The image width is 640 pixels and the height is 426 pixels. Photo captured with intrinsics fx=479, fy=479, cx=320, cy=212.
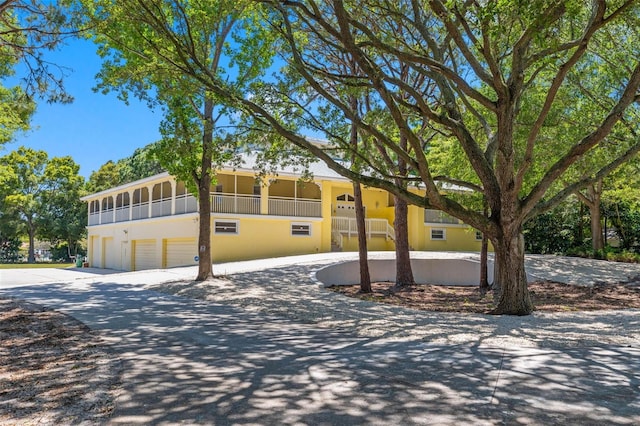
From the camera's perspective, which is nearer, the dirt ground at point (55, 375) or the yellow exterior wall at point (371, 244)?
the dirt ground at point (55, 375)

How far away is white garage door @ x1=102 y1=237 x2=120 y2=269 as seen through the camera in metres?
30.6

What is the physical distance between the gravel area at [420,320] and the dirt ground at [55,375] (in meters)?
3.80

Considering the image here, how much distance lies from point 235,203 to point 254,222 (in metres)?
1.36

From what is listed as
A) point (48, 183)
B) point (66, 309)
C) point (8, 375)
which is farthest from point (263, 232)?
point (48, 183)

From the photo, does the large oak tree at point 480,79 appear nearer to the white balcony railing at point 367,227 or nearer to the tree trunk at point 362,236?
the tree trunk at point 362,236

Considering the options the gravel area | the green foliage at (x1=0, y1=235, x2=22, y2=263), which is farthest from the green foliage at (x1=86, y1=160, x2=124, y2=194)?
the gravel area

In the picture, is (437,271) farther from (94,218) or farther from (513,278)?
(94,218)

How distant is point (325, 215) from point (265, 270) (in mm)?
→ 8483

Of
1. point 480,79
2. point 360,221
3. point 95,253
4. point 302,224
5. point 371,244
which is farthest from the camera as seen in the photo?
point 95,253

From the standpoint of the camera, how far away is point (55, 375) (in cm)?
518

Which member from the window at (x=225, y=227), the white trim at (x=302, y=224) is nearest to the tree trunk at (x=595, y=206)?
the white trim at (x=302, y=224)

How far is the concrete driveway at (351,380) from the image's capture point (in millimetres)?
3910

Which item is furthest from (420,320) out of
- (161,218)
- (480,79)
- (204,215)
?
(161,218)

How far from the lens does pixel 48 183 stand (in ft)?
141
